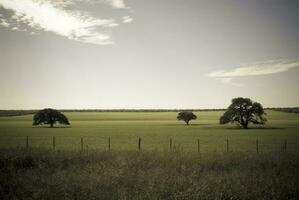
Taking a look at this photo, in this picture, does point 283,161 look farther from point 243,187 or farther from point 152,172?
point 152,172

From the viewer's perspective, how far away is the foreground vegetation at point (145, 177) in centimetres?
1013

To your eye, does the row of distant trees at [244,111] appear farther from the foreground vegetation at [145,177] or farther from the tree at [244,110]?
the foreground vegetation at [145,177]

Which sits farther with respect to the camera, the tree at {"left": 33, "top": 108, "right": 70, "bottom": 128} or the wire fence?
the tree at {"left": 33, "top": 108, "right": 70, "bottom": 128}

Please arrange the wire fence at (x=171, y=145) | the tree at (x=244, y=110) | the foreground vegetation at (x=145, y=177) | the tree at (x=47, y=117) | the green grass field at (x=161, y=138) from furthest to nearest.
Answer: the tree at (x=47, y=117) → the tree at (x=244, y=110) → the green grass field at (x=161, y=138) → the wire fence at (x=171, y=145) → the foreground vegetation at (x=145, y=177)

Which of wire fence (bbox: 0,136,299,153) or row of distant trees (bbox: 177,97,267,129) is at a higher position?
row of distant trees (bbox: 177,97,267,129)

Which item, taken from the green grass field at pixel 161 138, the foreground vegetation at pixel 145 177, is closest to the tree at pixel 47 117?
the green grass field at pixel 161 138

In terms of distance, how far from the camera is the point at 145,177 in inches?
484

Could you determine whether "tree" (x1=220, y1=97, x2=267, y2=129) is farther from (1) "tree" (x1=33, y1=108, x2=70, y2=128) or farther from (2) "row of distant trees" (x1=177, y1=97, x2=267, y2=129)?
(1) "tree" (x1=33, y1=108, x2=70, y2=128)

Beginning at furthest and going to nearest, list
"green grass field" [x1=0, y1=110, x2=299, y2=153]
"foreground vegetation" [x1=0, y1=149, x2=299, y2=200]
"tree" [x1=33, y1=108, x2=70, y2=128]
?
"tree" [x1=33, y1=108, x2=70, y2=128], "green grass field" [x1=0, y1=110, x2=299, y2=153], "foreground vegetation" [x1=0, y1=149, x2=299, y2=200]

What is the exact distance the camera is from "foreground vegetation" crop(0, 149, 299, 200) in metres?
10.1

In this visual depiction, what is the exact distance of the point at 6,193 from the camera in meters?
10.2

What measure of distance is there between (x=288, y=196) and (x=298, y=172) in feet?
12.9

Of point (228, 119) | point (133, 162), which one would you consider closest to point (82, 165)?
point (133, 162)

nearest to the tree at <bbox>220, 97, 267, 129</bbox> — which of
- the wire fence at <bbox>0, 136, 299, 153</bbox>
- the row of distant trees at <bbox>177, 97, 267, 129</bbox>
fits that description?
the row of distant trees at <bbox>177, 97, 267, 129</bbox>
